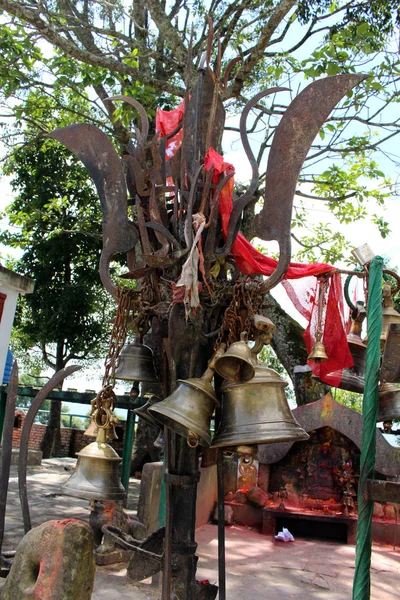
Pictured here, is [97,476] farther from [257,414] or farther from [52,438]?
[52,438]

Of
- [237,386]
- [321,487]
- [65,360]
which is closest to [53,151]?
[65,360]

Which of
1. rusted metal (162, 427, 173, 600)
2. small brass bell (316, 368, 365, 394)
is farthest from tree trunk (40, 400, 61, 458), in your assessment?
rusted metal (162, 427, 173, 600)

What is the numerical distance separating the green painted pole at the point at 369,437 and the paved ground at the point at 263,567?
3901 mm

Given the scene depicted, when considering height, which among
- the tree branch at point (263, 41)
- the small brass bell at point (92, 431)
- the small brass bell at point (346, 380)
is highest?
the tree branch at point (263, 41)

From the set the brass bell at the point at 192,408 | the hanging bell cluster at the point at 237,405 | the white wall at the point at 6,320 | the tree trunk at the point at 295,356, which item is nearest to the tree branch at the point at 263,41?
the tree trunk at the point at 295,356

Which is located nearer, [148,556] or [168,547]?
[168,547]

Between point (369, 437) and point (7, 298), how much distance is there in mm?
9279

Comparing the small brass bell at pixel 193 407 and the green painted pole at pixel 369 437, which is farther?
the small brass bell at pixel 193 407

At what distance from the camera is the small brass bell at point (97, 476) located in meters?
3.20

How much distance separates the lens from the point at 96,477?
327 centimetres

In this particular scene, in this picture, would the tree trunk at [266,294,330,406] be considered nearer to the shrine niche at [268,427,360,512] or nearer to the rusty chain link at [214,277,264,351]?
the shrine niche at [268,427,360,512]

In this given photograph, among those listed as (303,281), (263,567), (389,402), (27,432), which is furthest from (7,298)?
(389,402)

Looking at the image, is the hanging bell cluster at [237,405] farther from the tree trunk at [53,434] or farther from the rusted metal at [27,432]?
the tree trunk at [53,434]

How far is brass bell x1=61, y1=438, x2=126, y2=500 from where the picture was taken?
3.20m
